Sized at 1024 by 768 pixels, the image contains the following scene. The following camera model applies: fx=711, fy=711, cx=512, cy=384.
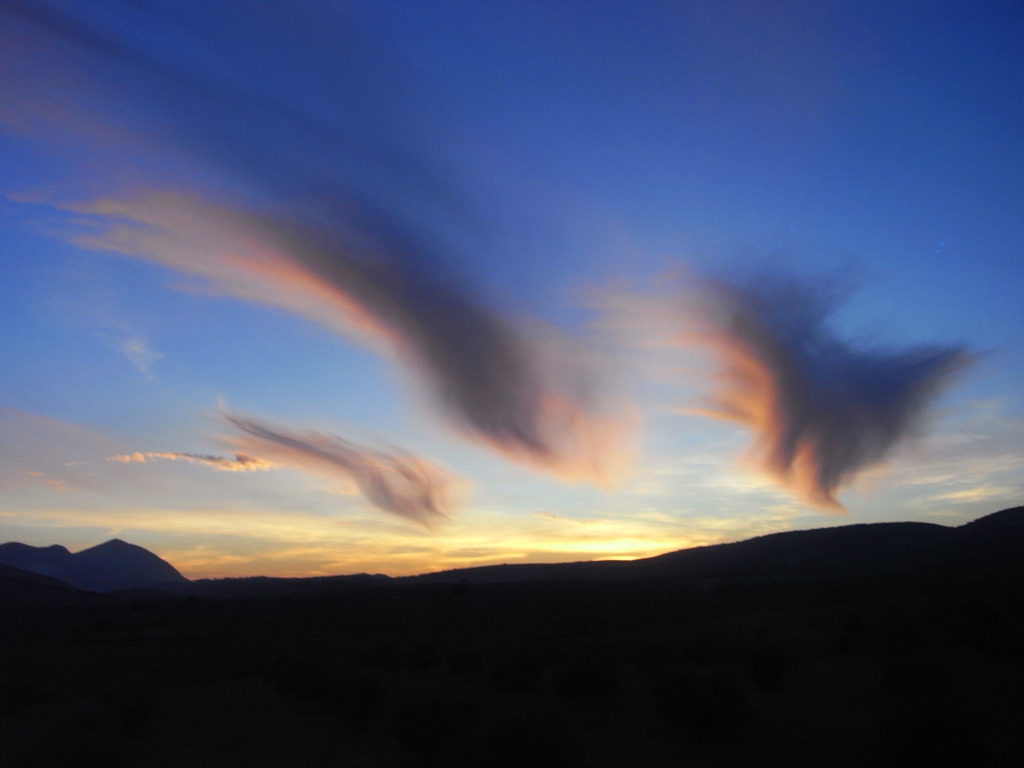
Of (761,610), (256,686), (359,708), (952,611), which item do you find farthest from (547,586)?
(359,708)

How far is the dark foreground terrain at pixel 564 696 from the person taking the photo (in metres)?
11.4

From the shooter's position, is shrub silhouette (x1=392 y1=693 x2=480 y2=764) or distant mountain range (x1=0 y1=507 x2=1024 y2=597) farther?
distant mountain range (x1=0 y1=507 x2=1024 y2=597)

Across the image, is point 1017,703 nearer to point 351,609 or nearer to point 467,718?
point 467,718

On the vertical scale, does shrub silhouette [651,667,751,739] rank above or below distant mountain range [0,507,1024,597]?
below

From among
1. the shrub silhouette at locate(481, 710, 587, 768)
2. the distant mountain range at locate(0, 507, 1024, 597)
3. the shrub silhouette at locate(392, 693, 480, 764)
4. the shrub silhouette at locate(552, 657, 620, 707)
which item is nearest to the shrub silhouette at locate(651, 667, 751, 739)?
the shrub silhouette at locate(552, 657, 620, 707)

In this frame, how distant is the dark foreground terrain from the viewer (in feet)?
37.2

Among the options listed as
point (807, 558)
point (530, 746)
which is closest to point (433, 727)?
point (530, 746)

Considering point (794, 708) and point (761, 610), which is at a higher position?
point (761, 610)

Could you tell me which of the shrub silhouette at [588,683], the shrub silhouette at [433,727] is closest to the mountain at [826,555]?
the shrub silhouette at [588,683]

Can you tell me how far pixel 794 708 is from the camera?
47.9 feet

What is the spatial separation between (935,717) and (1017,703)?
20.2 feet

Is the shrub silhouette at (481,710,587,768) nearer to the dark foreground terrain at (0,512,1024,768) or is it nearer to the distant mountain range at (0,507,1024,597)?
the dark foreground terrain at (0,512,1024,768)

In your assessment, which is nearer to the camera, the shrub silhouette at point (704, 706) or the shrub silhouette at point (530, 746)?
the shrub silhouette at point (530, 746)

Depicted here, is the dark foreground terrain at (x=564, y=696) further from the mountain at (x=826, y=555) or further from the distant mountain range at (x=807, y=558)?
the mountain at (x=826, y=555)
